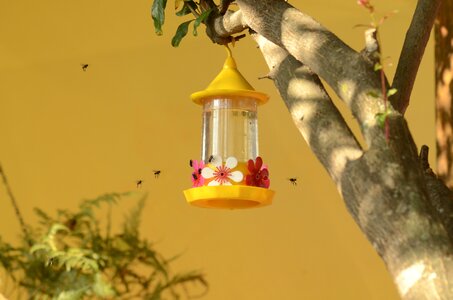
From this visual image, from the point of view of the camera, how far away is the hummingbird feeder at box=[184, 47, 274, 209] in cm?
236

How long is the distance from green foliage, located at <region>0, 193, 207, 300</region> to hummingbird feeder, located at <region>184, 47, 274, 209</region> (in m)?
1.17

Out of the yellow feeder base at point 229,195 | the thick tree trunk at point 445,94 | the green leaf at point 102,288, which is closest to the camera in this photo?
the green leaf at point 102,288

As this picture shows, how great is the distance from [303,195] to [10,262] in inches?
115

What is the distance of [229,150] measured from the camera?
2.70 meters

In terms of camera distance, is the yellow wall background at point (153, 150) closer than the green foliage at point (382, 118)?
No

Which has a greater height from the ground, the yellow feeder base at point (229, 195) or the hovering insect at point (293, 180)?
the hovering insect at point (293, 180)

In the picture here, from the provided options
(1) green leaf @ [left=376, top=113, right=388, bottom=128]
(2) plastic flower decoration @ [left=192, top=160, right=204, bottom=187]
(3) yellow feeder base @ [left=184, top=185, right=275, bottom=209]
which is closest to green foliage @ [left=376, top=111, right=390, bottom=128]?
(1) green leaf @ [left=376, top=113, right=388, bottom=128]

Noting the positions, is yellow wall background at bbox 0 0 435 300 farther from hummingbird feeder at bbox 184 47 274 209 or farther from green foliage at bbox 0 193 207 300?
green foliage at bbox 0 193 207 300

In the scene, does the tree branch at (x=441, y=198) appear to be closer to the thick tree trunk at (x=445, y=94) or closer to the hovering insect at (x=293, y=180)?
the thick tree trunk at (x=445, y=94)

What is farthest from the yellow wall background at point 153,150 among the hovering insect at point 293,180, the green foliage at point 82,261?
the green foliage at point 82,261

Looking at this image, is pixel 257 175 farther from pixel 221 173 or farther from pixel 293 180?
pixel 293 180

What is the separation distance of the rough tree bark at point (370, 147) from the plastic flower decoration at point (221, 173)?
43cm

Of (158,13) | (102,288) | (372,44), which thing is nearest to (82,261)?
(102,288)

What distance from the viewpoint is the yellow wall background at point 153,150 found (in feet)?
12.9
